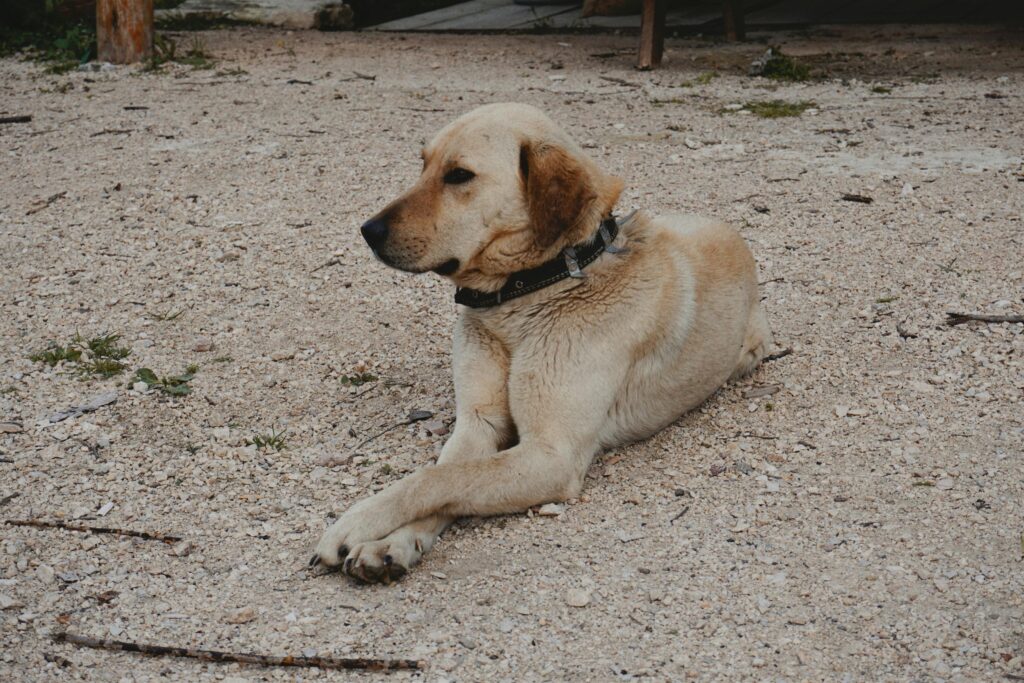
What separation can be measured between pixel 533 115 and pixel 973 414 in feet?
6.25

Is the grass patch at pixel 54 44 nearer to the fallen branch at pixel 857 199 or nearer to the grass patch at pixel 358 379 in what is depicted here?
the grass patch at pixel 358 379

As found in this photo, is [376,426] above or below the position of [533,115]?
below

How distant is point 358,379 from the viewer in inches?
183

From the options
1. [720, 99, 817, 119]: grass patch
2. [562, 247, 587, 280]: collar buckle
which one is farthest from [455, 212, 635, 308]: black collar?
[720, 99, 817, 119]: grass patch

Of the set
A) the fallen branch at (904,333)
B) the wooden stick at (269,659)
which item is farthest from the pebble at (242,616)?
the fallen branch at (904,333)

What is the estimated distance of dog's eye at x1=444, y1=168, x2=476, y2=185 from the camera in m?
3.68

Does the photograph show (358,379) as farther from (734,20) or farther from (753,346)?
(734,20)

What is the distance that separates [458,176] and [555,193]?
1.07 feet

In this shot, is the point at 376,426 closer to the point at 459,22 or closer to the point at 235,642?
the point at 235,642

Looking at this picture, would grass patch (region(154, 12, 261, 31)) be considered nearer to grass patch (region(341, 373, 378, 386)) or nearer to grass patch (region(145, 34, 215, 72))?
grass patch (region(145, 34, 215, 72))

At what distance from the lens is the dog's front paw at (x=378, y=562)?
3.21 m

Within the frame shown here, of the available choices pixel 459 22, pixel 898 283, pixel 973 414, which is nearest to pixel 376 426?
pixel 973 414

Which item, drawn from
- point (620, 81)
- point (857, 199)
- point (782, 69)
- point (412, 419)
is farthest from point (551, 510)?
point (782, 69)

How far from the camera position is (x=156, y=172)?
7.14 metres
